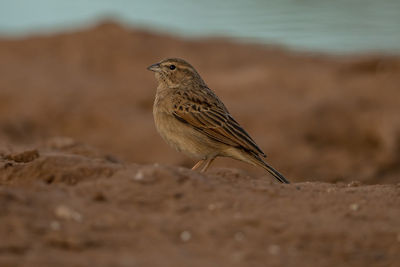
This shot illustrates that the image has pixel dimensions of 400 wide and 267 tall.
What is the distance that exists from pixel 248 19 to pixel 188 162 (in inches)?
426

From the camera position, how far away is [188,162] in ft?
41.3

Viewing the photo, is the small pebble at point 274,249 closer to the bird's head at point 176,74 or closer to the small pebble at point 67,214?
the small pebble at point 67,214

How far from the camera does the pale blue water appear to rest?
66.4ft

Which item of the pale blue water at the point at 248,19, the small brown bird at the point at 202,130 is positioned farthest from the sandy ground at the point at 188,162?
the pale blue water at the point at 248,19

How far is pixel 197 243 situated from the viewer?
480 cm

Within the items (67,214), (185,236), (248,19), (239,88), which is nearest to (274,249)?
(185,236)

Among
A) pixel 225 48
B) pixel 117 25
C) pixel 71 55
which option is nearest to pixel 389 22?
pixel 225 48

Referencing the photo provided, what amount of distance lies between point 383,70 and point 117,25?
6538 millimetres

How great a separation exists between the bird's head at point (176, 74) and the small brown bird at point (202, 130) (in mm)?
357

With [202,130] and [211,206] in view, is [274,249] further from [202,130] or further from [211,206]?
[202,130]

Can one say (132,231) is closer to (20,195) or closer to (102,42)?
(20,195)

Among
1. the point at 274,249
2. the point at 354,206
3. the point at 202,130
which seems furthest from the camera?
the point at 202,130

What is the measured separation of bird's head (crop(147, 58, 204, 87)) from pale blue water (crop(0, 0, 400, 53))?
1022 centimetres

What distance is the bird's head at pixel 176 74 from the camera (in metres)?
9.18
